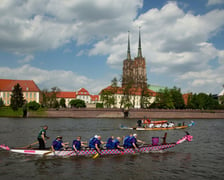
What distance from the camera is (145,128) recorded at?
43750 millimetres

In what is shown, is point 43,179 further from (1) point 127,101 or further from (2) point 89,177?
(1) point 127,101

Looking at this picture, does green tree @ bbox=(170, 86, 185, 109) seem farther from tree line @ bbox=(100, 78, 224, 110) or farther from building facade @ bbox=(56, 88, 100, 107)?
building facade @ bbox=(56, 88, 100, 107)

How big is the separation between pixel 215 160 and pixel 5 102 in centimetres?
10391

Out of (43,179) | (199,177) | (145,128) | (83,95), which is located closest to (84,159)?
(43,179)

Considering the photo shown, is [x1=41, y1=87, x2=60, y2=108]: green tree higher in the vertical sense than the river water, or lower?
higher

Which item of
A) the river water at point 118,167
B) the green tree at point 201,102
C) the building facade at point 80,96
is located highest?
the building facade at point 80,96

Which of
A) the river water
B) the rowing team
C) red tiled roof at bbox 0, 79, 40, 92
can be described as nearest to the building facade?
red tiled roof at bbox 0, 79, 40, 92

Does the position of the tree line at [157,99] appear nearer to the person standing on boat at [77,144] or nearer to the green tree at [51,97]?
the green tree at [51,97]

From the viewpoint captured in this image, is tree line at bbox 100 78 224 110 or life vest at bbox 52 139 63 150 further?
tree line at bbox 100 78 224 110

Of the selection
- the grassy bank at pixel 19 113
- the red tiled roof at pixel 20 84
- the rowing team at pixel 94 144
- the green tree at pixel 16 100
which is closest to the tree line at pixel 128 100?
the green tree at pixel 16 100

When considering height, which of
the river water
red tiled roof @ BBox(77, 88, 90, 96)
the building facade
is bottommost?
the river water

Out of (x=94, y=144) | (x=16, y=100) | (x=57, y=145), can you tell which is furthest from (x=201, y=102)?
(x=57, y=145)

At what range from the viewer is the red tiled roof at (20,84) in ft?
363

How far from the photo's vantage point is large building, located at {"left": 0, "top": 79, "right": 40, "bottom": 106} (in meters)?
109
